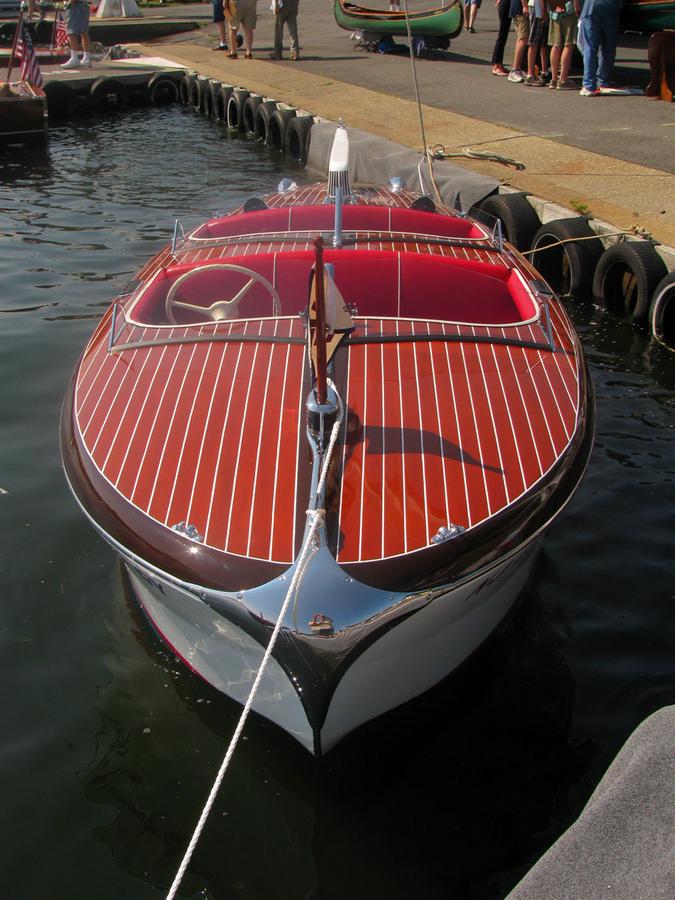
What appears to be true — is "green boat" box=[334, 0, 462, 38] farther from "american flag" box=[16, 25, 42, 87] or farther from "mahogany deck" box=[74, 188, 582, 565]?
"mahogany deck" box=[74, 188, 582, 565]

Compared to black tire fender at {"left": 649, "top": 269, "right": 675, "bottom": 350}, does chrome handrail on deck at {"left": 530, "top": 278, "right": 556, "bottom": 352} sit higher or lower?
higher

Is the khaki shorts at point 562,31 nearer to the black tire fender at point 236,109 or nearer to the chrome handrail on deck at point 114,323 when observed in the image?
the black tire fender at point 236,109

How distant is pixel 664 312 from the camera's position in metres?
7.06

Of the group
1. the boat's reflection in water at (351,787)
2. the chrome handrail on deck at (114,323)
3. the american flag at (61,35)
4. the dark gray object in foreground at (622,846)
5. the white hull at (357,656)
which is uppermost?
the american flag at (61,35)

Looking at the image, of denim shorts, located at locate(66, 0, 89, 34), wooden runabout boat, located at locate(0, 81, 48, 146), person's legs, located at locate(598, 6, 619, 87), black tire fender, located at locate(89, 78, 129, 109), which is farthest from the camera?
denim shorts, located at locate(66, 0, 89, 34)

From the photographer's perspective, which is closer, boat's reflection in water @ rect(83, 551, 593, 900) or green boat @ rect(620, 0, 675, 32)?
boat's reflection in water @ rect(83, 551, 593, 900)

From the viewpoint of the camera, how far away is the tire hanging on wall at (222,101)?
16438 millimetres

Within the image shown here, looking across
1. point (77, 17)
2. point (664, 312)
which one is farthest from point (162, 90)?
point (664, 312)

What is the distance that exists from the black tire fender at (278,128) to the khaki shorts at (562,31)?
415 cm

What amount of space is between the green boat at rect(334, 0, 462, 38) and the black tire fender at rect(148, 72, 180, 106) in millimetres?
4035

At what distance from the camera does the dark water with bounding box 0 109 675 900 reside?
321 centimetres

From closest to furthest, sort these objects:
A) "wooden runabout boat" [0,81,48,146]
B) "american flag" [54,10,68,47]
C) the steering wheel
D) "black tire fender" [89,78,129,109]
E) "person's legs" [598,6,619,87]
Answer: the steering wheel < "person's legs" [598,6,619,87] < "wooden runabout boat" [0,81,48,146] < "black tire fender" [89,78,129,109] < "american flag" [54,10,68,47]

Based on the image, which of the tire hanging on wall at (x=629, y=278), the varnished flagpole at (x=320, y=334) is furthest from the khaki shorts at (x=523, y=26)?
the varnished flagpole at (x=320, y=334)

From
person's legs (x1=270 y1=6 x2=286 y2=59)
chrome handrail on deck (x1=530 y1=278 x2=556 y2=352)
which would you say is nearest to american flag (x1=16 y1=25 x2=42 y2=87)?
person's legs (x1=270 y1=6 x2=286 y2=59)
